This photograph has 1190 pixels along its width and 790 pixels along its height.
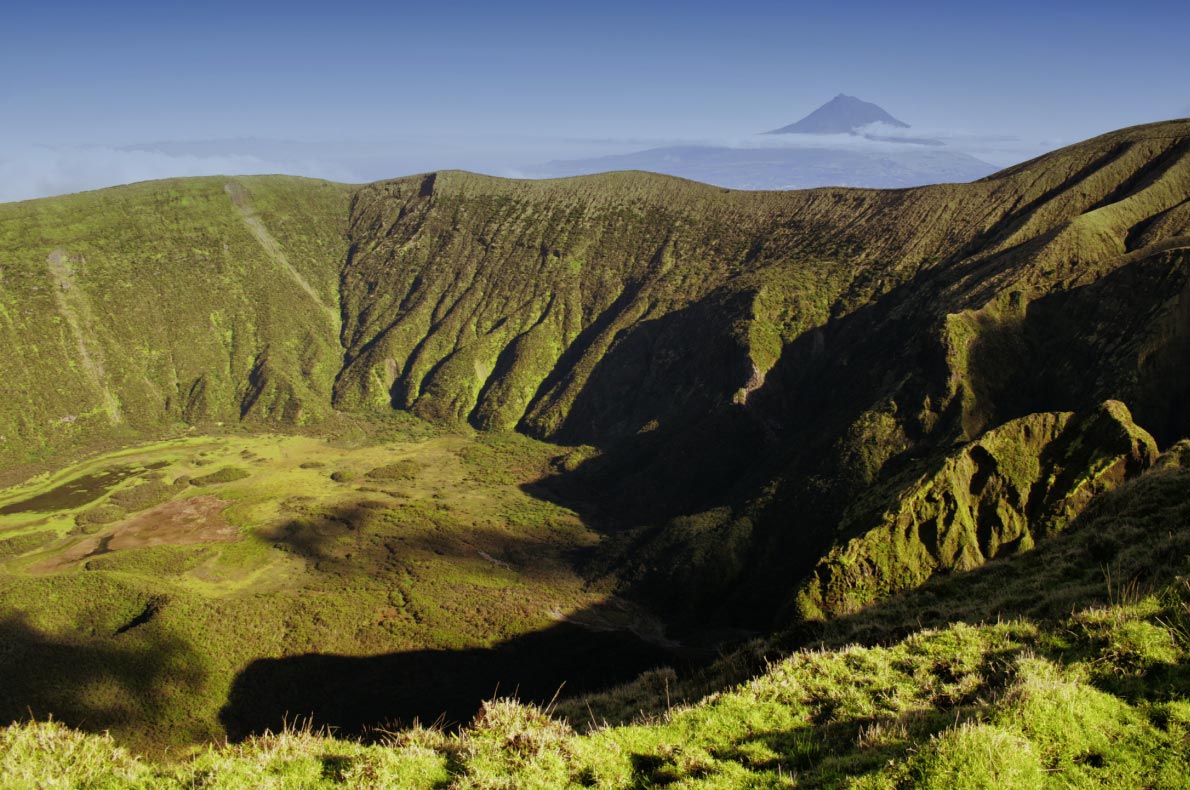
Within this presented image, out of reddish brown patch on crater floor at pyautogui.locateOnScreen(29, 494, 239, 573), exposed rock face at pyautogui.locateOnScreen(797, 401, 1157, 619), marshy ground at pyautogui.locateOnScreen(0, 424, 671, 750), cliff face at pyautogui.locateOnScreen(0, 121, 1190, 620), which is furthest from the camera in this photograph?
reddish brown patch on crater floor at pyautogui.locateOnScreen(29, 494, 239, 573)

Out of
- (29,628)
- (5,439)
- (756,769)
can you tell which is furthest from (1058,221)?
(5,439)

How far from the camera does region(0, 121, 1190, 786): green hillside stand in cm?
1442

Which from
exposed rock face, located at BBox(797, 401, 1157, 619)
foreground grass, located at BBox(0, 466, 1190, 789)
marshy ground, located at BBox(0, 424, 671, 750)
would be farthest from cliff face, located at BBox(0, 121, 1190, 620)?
foreground grass, located at BBox(0, 466, 1190, 789)

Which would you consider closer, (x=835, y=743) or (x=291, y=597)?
(x=835, y=743)

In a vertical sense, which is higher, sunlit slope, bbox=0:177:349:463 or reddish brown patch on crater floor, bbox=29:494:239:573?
sunlit slope, bbox=0:177:349:463

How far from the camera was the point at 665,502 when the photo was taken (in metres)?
114

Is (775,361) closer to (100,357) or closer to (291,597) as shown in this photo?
(291,597)

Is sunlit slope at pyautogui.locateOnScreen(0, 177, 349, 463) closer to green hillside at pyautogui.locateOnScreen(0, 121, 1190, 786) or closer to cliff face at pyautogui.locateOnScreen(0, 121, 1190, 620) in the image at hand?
cliff face at pyautogui.locateOnScreen(0, 121, 1190, 620)

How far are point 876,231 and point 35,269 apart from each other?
21286 cm

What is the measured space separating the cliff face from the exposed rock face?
38 cm

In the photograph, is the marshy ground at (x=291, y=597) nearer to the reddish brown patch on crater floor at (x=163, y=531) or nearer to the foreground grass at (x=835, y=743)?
the reddish brown patch on crater floor at (x=163, y=531)

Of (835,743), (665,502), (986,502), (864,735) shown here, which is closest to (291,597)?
(665,502)

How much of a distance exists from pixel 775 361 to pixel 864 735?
120 m

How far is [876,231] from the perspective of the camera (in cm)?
14838
